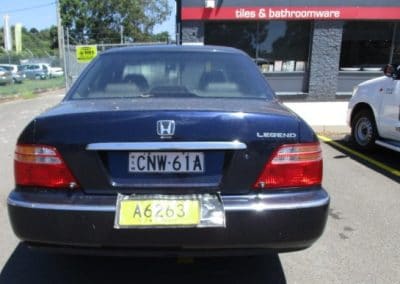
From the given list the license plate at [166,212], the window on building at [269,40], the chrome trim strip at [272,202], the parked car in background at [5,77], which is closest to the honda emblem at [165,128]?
the license plate at [166,212]

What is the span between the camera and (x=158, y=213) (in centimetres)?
261

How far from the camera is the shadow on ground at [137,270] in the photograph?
10.9ft

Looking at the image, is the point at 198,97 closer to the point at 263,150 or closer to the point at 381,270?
the point at 263,150

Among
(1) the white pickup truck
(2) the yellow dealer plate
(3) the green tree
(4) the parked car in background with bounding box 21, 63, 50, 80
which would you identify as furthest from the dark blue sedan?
(3) the green tree

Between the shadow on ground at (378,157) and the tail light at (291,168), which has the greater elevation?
the tail light at (291,168)

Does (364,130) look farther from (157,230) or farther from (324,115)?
(157,230)

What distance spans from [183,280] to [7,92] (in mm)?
20669

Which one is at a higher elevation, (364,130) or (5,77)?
(364,130)

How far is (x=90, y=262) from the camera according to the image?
3.58 m

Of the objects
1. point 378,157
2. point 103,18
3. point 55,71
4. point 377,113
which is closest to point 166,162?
point 377,113

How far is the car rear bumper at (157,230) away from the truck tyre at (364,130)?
205 inches

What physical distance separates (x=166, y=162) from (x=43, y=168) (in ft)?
2.36

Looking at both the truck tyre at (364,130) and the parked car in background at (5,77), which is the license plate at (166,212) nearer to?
the truck tyre at (364,130)

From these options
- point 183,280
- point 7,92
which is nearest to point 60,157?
point 183,280
